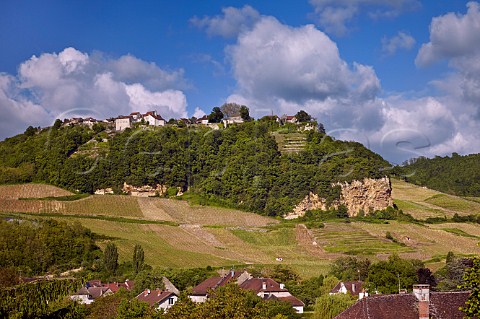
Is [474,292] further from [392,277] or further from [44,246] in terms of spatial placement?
[44,246]

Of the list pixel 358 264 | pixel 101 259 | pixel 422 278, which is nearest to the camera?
pixel 422 278

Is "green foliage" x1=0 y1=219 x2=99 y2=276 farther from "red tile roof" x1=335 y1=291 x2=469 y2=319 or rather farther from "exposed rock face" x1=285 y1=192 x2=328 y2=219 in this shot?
"red tile roof" x1=335 y1=291 x2=469 y2=319

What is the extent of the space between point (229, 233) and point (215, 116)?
73.1 meters

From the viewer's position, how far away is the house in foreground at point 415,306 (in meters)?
25.7

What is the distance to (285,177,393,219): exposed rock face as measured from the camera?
130250 mm

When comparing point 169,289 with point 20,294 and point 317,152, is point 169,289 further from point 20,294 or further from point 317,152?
point 317,152

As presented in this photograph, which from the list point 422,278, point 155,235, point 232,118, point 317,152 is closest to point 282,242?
point 155,235

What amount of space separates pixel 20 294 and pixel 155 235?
8861 cm

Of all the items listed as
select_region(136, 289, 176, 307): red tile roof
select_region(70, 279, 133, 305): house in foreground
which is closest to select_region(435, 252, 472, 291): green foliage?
select_region(136, 289, 176, 307): red tile roof

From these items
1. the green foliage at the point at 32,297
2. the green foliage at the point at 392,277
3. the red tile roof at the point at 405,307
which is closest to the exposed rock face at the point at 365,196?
the green foliage at the point at 392,277

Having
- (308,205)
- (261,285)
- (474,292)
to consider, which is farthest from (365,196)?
(474,292)

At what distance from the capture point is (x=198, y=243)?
101312mm

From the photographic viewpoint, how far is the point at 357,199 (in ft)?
429

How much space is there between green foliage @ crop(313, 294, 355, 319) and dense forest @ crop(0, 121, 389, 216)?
8832 centimetres
